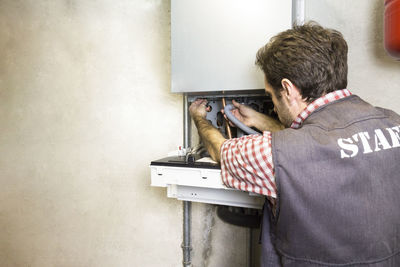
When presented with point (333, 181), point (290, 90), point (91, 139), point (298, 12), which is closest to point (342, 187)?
point (333, 181)

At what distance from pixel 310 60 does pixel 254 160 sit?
1.13 feet

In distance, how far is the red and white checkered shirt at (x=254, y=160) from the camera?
66 cm

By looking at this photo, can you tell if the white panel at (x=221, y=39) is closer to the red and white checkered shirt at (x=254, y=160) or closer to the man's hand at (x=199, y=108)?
the man's hand at (x=199, y=108)

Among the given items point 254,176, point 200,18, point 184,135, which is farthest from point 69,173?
point 254,176

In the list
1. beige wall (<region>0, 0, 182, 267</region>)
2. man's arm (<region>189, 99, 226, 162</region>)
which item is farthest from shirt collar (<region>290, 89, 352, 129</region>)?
beige wall (<region>0, 0, 182, 267</region>)

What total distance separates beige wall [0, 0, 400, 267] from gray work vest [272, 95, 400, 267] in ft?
2.52

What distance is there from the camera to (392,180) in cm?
65

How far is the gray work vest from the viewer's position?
62 centimetres

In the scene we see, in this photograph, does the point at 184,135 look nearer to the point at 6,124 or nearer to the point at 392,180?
the point at 392,180

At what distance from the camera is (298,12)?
2.96 ft

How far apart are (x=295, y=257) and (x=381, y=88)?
2.67 feet

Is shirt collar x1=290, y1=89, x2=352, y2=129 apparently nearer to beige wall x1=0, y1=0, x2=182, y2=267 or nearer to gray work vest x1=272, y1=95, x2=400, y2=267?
gray work vest x1=272, y1=95, x2=400, y2=267

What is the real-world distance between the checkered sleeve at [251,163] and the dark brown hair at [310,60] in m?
0.21

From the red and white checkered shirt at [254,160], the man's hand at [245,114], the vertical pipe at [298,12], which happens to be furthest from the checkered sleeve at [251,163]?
the vertical pipe at [298,12]
